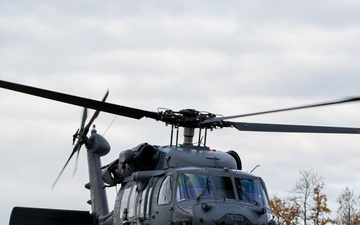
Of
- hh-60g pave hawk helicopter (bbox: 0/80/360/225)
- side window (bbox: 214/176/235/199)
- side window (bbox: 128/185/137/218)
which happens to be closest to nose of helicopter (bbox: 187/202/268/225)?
hh-60g pave hawk helicopter (bbox: 0/80/360/225)

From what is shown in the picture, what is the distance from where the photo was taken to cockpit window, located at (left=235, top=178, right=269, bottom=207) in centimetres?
1811

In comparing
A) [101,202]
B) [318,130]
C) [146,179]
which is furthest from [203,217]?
[101,202]

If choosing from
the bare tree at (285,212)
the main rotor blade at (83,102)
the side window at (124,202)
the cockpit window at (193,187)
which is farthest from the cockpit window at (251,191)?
the bare tree at (285,212)

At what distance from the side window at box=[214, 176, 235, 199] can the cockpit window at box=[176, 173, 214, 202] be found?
170 mm

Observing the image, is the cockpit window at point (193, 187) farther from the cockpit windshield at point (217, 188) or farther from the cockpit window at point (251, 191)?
the cockpit window at point (251, 191)

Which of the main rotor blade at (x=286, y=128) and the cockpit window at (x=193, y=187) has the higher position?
the main rotor blade at (x=286, y=128)

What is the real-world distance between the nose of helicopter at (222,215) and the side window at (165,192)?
33.6 inches

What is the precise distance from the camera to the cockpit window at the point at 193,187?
17.8 metres

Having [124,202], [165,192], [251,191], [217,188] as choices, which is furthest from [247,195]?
[124,202]

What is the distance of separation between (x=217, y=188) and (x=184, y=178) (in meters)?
0.73

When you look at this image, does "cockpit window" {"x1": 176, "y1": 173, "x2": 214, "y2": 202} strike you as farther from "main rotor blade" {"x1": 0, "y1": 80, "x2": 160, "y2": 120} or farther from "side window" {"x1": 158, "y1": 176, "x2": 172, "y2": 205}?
"main rotor blade" {"x1": 0, "y1": 80, "x2": 160, "y2": 120}

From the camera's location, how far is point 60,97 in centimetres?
1819

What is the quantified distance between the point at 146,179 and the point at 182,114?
5.90ft

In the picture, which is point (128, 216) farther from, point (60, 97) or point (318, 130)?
point (318, 130)
